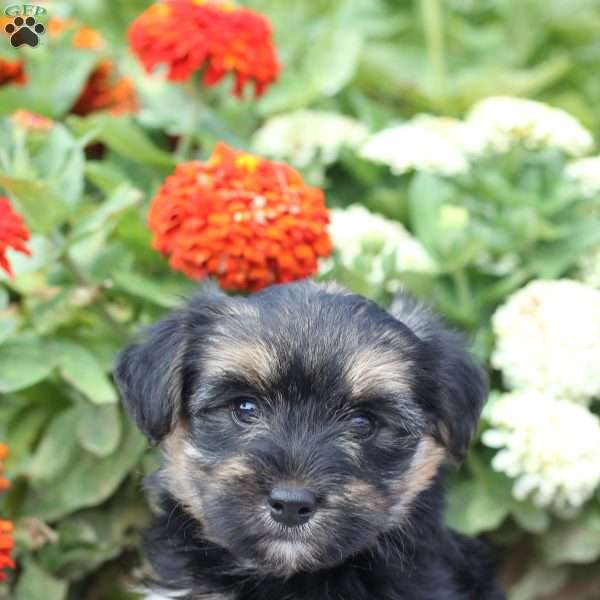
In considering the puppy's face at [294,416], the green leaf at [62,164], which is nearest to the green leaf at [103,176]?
the green leaf at [62,164]

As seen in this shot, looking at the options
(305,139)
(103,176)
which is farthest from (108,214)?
(305,139)

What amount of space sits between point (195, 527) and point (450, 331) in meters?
1.17

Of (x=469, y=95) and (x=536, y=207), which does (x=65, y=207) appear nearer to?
(x=536, y=207)

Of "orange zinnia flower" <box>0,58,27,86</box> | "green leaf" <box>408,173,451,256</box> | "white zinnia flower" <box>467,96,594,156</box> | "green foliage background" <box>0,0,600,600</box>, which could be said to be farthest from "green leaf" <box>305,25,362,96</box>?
"orange zinnia flower" <box>0,58,27,86</box>

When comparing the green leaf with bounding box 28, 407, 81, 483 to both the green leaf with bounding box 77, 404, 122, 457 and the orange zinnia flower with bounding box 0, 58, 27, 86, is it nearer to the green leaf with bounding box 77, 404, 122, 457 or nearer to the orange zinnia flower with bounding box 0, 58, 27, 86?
the green leaf with bounding box 77, 404, 122, 457

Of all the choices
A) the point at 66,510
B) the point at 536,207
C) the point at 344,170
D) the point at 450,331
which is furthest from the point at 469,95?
the point at 66,510

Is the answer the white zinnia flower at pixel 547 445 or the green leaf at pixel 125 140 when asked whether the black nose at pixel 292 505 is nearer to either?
the white zinnia flower at pixel 547 445

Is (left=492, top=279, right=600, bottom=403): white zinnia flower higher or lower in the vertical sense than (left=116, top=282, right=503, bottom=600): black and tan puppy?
lower

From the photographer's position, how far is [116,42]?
677 cm

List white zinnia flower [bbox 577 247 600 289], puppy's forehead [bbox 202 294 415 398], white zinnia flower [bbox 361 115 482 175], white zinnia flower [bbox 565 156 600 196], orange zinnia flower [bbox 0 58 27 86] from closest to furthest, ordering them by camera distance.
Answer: puppy's forehead [bbox 202 294 415 398]
white zinnia flower [bbox 577 247 600 289]
white zinnia flower [bbox 565 156 600 196]
white zinnia flower [bbox 361 115 482 175]
orange zinnia flower [bbox 0 58 27 86]

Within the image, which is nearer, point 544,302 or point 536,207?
point 544,302

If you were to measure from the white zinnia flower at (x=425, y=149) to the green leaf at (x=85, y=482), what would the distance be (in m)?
1.91

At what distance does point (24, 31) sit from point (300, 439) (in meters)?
2.75

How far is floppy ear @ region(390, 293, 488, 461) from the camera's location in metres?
3.61
